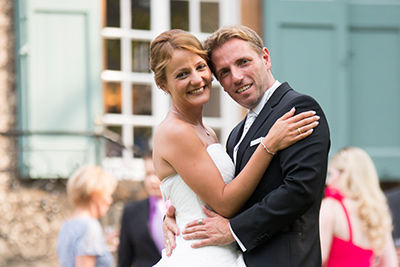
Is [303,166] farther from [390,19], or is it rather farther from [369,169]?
[390,19]

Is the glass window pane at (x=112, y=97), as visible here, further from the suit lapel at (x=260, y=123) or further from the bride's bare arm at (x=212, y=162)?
the suit lapel at (x=260, y=123)

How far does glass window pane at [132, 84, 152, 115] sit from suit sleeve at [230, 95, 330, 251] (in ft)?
16.9

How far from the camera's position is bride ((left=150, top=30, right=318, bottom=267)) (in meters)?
2.96

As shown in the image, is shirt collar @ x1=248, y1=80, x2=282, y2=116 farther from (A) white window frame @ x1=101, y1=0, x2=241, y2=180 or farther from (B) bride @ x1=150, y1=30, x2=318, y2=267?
(A) white window frame @ x1=101, y1=0, x2=241, y2=180

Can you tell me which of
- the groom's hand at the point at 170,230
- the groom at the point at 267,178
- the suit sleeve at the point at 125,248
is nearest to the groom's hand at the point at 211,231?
the groom at the point at 267,178

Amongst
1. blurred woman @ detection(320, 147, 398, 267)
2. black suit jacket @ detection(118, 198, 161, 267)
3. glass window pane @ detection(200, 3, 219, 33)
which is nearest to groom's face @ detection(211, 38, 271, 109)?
blurred woman @ detection(320, 147, 398, 267)

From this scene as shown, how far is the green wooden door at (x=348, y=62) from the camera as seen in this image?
7809 mm

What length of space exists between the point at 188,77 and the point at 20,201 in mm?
4396

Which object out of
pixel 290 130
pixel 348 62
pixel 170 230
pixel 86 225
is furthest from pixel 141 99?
pixel 290 130

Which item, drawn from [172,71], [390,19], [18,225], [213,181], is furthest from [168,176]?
[390,19]

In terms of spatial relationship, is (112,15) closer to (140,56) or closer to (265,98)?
(140,56)

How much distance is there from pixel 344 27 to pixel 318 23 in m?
0.30

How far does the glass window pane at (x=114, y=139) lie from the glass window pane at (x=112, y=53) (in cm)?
69

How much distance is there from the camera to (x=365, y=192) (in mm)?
4492
